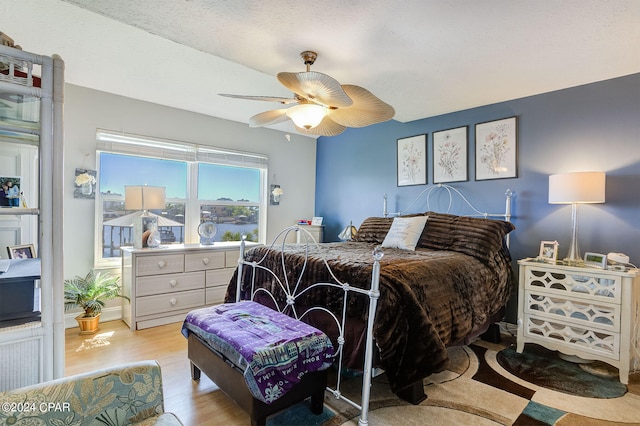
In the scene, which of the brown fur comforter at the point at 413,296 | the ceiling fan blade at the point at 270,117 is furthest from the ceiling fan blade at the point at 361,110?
the brown fur comforter at the point at 413,296

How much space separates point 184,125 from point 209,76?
46.1 inches

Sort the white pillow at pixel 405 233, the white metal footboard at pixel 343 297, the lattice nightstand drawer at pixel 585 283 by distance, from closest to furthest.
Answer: the white metal footboard at pixel 343 297, the lattice nightstand drawer at pixel 585 283, the white pillow at pixel 405 233

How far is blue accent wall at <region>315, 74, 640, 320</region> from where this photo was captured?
252cm

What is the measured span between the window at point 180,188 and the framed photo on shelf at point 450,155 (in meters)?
2.36

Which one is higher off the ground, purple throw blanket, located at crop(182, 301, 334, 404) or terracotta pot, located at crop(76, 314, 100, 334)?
purple throw blanket, located at crop(182, 301, 334, 404)

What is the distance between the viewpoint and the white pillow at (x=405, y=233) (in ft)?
9.72

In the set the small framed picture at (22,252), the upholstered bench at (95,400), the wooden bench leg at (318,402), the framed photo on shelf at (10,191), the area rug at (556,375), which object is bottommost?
the area rug at (556,375)

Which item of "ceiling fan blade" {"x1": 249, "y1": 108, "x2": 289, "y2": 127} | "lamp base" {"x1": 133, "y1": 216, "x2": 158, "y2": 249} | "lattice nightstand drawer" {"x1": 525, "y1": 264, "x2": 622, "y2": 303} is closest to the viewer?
"lattice nightstand drawer" {"x1": 525, "y1": 264, "x2": 622, "y2": 303}

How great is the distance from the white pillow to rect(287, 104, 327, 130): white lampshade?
4.65 ft

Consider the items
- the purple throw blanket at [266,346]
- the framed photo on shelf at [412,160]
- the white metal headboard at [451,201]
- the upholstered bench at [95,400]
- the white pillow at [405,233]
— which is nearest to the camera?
the upholstered bench at [95,400]

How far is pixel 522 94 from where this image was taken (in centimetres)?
298

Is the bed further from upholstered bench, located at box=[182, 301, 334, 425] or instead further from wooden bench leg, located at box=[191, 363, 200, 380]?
wooden bench leg, located at box=[191, 363, 200, 380]

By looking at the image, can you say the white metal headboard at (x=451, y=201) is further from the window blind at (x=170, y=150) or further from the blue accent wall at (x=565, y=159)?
the window blind at (x=170, y=150)

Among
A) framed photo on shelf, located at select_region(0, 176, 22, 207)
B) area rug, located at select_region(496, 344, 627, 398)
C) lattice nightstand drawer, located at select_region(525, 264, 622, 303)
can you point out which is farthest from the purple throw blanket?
lattice nightstand drawer, located at select_region(525, 264, 622, 303)
